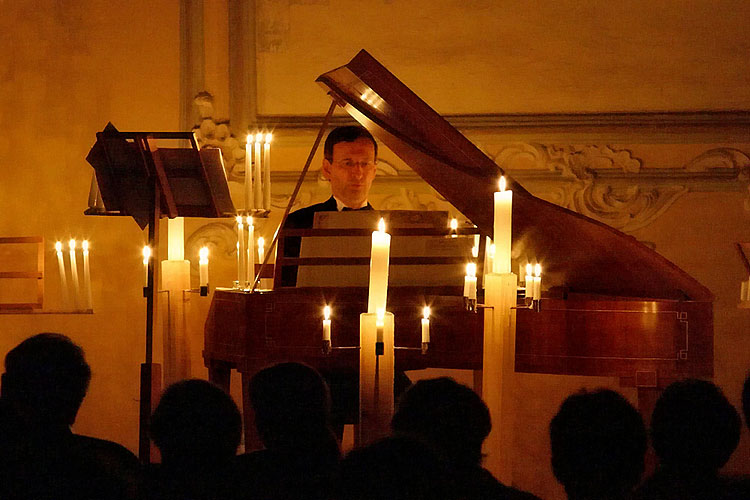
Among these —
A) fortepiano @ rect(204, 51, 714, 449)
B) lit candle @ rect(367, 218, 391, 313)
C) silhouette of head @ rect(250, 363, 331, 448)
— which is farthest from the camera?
fortepiano @ rect(204, 51, 714, 449)

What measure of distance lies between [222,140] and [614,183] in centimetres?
204

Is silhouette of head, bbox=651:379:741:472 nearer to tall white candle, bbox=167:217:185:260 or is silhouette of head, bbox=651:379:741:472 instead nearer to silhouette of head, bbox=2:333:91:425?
silhouette of head, bbox=2:333:91:425

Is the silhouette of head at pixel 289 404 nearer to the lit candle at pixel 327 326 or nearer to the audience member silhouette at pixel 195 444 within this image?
the audience member silhouette at pixel 195 444

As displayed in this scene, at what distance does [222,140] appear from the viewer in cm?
508

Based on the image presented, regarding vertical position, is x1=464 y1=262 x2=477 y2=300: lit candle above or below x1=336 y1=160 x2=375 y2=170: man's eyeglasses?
below

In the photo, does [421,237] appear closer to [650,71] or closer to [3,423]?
[3,423]

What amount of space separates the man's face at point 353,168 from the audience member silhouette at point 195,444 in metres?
2.15

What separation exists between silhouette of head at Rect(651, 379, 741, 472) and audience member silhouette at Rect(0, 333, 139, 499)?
1.04m

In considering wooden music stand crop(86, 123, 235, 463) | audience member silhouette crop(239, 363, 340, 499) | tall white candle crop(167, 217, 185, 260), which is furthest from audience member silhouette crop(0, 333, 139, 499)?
tall white candle crop(167, 217, 185, 260)

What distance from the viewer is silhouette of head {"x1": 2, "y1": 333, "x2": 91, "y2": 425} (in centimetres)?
200

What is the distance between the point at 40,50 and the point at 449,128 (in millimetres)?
2921

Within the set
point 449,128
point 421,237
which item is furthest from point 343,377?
point 449,128

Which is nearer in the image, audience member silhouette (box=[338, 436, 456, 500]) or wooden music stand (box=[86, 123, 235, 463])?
audience member silhouette (box=[338, 436, 456, 500])

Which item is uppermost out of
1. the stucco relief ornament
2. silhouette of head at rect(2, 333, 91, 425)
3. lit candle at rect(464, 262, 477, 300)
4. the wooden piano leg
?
the stucco relief ornament
